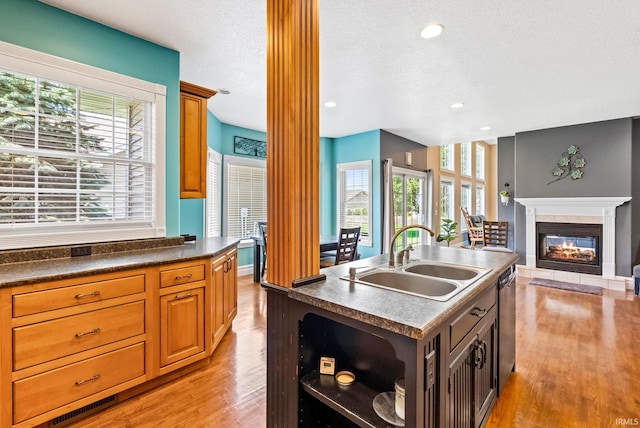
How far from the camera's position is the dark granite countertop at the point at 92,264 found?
5.37 feet

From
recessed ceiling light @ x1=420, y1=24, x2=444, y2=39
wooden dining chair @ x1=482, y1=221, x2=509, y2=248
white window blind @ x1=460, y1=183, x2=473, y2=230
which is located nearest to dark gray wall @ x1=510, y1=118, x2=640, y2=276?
wooden dining chair @ x1=482, y1=221, x2=509, y2=248

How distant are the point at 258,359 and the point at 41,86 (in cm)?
261

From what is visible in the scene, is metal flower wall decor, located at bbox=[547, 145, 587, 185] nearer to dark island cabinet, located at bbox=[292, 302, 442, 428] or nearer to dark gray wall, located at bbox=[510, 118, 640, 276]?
dark gray wall, located at bbox=[510, 118, 640, 276]

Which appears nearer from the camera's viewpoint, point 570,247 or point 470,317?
point 470,317

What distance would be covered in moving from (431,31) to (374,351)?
95.2 inches

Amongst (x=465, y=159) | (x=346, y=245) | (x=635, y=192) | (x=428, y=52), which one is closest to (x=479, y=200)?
(x=465, y=159)

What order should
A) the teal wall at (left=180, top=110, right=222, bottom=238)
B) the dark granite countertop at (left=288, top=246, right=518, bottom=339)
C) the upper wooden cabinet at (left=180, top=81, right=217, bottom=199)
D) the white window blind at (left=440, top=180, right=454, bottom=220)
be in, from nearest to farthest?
the dark granite countertop at (left=288, top=246, right=518, bottom=339), the upper wooden cabinet at (left=180, top=81, right=217, bottom=199), the teal wall at (left=180, top=110, right=222, bottom=238), the white window blind at (left=440, top=180, right=454, bottom=220)

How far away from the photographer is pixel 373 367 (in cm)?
137

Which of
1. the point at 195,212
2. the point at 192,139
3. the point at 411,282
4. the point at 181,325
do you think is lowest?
the point at 181,325

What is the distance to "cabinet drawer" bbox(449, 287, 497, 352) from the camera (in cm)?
124

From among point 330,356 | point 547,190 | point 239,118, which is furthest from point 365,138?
point 330,356

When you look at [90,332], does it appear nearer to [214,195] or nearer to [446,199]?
[214,195]

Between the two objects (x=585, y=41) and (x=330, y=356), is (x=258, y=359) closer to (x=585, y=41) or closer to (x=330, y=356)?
(x=330, y=356)

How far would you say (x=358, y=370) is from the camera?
1.41 meters
